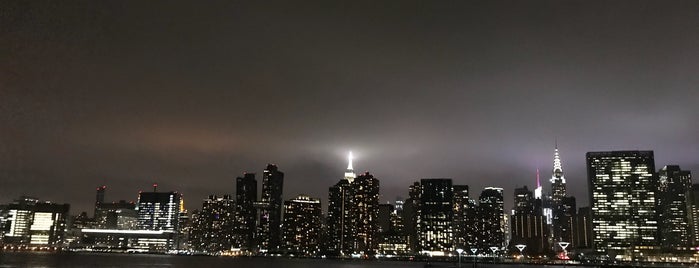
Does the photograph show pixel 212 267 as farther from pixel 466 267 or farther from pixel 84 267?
pixel 466 267

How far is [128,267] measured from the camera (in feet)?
522

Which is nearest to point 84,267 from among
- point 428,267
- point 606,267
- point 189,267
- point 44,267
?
point 44,267

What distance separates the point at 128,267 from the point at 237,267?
3236 cm

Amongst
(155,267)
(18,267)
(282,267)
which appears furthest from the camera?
(282,267)

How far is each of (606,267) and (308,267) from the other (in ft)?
320

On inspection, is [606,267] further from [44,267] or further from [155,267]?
[44,267]

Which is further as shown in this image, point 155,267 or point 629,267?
point 629,267

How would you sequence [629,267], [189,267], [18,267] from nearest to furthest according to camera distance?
[18,267]
[189,267]
[629,267]

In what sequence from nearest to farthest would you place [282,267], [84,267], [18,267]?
[18,267] < [84,267] < [282,267]

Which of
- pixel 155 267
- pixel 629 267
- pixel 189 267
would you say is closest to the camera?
pixel 155 267

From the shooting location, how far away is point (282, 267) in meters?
187

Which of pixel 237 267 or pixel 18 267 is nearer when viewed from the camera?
pixel 18 267

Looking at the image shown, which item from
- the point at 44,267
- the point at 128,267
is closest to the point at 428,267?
the point at 128,267

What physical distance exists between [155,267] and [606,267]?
14110 cm
